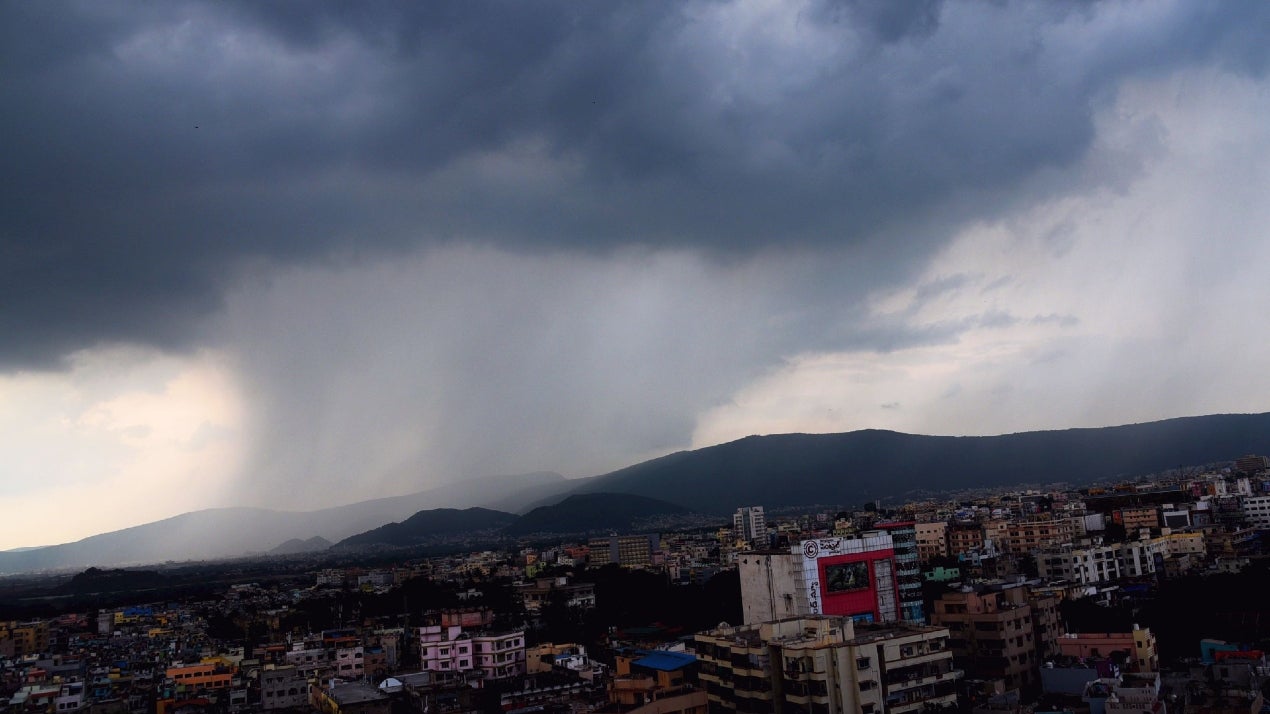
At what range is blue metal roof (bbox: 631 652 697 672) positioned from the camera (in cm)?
2103

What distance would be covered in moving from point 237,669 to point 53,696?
5.67 meters

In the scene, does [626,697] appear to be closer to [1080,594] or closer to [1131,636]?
[1131,636]

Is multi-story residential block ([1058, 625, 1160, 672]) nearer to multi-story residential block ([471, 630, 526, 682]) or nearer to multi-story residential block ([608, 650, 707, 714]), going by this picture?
multi-story residential block ([608, 650, 707, 714])

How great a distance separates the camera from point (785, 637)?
63.2ft

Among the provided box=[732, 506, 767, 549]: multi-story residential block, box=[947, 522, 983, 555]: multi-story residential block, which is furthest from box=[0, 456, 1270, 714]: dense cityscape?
box=[732, 506, 767, 549]: multi-story residential block

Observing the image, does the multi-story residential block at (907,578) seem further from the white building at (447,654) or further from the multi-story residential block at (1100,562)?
the white building at (447,654)

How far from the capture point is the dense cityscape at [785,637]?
60.6 feet

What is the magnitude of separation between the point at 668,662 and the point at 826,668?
5.35 meters

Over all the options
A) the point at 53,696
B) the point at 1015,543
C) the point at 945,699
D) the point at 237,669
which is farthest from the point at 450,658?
the point at 1015,543

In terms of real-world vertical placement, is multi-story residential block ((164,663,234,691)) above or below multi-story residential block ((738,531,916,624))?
below

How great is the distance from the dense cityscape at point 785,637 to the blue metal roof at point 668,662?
0.08 m

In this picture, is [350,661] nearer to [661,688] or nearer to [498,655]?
[498,655]

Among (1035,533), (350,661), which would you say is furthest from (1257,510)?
(350,661)

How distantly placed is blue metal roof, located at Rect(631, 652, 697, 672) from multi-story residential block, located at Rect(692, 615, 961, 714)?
111cm
